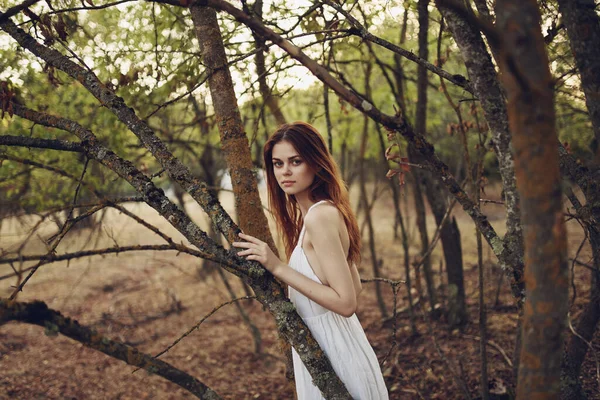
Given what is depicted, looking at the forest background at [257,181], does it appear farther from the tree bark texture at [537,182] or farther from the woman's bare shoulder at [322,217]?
the woman's bare shoulder at [322,217]

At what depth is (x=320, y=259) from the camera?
1.99 metres

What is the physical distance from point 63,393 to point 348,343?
4.67 metres

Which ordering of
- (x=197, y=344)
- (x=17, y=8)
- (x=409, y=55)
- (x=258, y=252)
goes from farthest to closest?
(x=197, y=344)
(x=409, y=55)
(x=258, y=252)
(x=17, y=8)

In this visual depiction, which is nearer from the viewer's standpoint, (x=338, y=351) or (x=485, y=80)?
(x=485, y=80)

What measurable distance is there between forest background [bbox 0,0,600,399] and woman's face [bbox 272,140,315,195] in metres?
0.34

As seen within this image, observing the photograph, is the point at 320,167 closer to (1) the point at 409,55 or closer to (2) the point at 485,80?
(1) the point at 409,55

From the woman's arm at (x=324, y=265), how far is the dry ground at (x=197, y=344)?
142 cm

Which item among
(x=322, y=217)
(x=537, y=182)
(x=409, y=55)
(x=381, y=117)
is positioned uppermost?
(x=409, y=55)

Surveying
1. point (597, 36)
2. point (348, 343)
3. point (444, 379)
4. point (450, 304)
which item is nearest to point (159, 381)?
point (444, 379)

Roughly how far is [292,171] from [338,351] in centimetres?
92

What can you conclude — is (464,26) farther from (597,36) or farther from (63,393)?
(63,393)

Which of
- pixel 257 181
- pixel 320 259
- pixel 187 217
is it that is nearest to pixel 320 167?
pixel 320 259

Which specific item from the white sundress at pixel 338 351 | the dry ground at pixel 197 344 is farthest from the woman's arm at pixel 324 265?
the dry ground at pixel 197 344

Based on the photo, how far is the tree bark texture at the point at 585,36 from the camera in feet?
5.08
